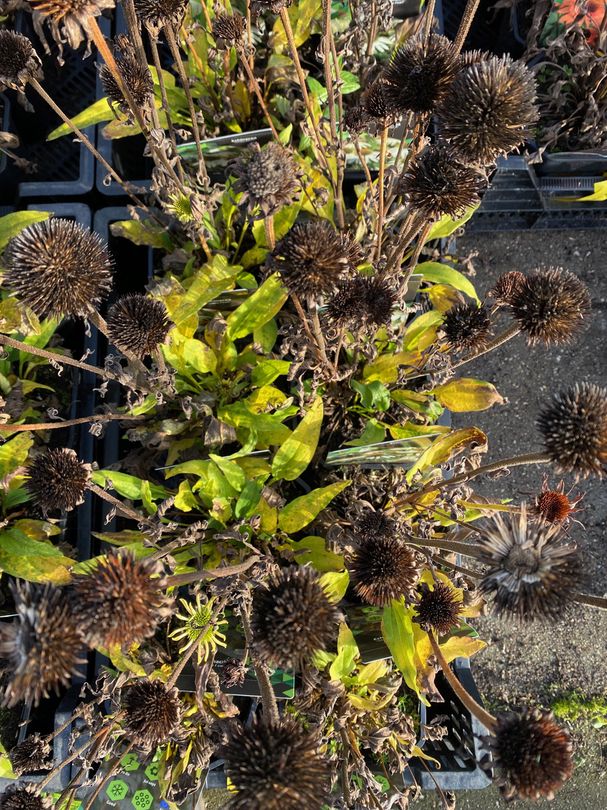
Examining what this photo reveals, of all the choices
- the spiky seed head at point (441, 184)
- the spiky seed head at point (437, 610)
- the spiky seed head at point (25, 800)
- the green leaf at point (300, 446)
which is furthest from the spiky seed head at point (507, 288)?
the spiky seed head at point (25, 800)

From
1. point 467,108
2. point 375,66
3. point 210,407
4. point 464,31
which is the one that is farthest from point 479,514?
point 375,66

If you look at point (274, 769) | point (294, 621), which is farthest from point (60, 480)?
point (274, 769)

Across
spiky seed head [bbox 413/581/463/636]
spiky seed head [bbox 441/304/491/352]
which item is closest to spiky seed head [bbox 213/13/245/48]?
spiky seed head [bbox 441/304/491/352]

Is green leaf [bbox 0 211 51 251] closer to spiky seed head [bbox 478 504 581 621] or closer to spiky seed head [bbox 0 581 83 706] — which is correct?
spiky seed head [bbox 0 581 83 706]

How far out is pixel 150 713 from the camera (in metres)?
1.25

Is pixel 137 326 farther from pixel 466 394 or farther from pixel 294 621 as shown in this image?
pixel 466 394

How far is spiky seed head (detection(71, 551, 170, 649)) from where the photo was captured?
0.90 m

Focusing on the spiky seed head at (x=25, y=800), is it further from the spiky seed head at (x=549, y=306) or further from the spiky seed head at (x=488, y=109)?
the spiky seed head at (x=488, y=109)

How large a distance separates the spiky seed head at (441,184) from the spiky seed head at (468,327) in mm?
262

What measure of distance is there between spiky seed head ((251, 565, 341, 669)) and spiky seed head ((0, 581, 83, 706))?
30 cm

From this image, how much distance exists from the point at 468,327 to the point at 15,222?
4.21ft

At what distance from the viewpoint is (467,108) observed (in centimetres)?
116

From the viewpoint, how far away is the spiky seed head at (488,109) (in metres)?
1.14

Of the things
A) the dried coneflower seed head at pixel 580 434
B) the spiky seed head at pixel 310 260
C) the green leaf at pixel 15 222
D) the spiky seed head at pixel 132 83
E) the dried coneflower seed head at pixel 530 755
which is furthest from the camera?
the green leaf at pixel 15 222
